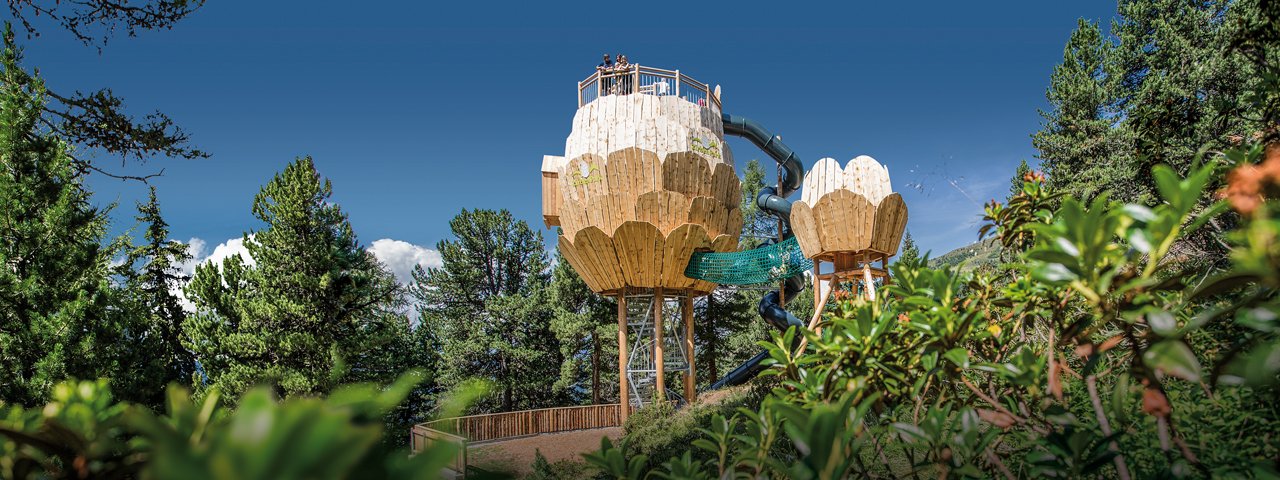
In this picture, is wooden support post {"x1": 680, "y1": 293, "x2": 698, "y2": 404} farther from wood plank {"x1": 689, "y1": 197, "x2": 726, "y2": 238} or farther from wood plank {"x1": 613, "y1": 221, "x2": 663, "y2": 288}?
wood plank {"x1": 689, "y1": 197, "x2": 726, "y2": 238}

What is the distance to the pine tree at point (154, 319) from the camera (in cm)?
982

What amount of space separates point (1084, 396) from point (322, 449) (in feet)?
10.7

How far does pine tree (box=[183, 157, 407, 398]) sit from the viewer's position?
39.3ft

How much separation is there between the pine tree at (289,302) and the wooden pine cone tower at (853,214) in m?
9.71

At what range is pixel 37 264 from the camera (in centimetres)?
768

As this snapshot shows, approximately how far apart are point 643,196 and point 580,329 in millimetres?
6590

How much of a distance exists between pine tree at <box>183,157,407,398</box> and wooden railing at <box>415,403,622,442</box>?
→ 321 cm

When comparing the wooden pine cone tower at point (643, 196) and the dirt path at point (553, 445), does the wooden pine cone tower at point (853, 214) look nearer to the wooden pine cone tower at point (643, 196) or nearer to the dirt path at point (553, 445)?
the wooden pine cone tower at point (643, 196)

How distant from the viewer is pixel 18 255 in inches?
298

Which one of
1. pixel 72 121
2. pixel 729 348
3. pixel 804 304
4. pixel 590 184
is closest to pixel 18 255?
pixel 72 121

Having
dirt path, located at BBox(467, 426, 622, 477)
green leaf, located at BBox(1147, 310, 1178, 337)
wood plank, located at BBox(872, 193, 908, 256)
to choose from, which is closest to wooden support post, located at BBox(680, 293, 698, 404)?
dirt path, located at BBox(467, 426, 622, 477)

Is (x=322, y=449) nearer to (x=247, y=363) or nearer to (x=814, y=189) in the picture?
(x=814, y=189)

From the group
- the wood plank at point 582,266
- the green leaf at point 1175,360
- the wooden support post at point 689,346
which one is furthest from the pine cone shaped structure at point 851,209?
the green leaf at point 1175,360

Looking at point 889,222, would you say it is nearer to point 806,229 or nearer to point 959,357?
point 806,229
